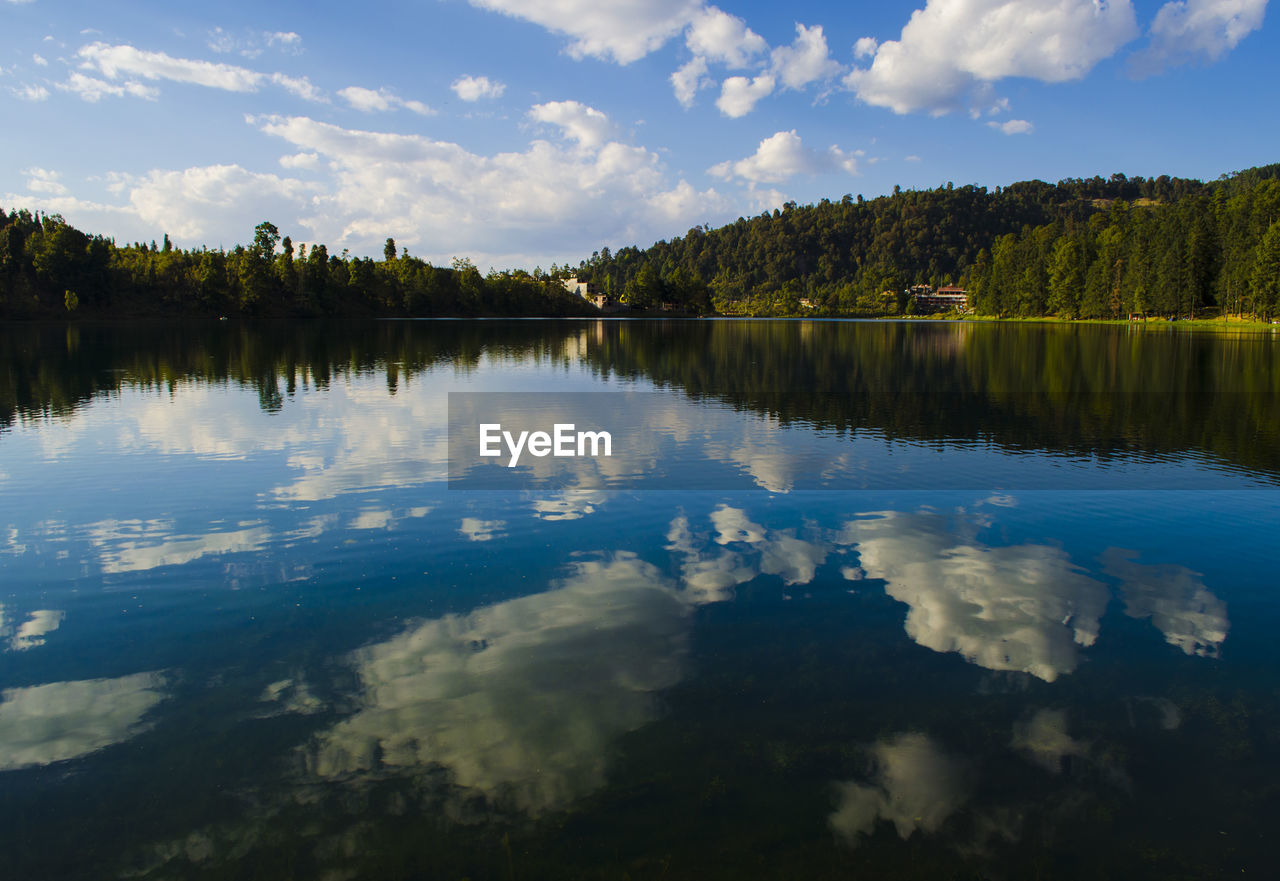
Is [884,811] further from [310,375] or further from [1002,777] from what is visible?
[310,375]

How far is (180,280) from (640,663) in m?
174

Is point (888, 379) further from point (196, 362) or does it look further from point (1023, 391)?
point (196, 362)

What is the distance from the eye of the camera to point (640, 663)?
29.8 ft

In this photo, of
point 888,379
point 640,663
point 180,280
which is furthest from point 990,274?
point 640,663

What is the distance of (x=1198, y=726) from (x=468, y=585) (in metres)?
9.47

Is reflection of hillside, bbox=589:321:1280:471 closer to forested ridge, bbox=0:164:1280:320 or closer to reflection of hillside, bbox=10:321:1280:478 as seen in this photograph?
reflection of hillside, bbox=10:321:1280:478

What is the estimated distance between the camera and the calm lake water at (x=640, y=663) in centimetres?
625

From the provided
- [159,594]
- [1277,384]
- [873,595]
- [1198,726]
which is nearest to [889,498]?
[873,595]

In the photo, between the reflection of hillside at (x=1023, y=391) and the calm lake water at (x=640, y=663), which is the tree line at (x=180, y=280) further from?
the calm lake water at (x=640, y=663)

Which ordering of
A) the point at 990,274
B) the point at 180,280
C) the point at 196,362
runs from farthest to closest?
the point at 990,274 → the point at 180,280 → the point at 196,362

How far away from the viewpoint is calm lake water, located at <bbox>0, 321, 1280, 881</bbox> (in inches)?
246

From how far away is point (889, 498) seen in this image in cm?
1694

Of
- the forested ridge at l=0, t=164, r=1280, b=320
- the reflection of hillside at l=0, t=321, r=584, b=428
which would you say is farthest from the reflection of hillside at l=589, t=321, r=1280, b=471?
the forested ridge at l=0, t=164, r=1280, b=320

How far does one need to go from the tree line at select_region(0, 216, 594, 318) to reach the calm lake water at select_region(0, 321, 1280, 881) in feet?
476
